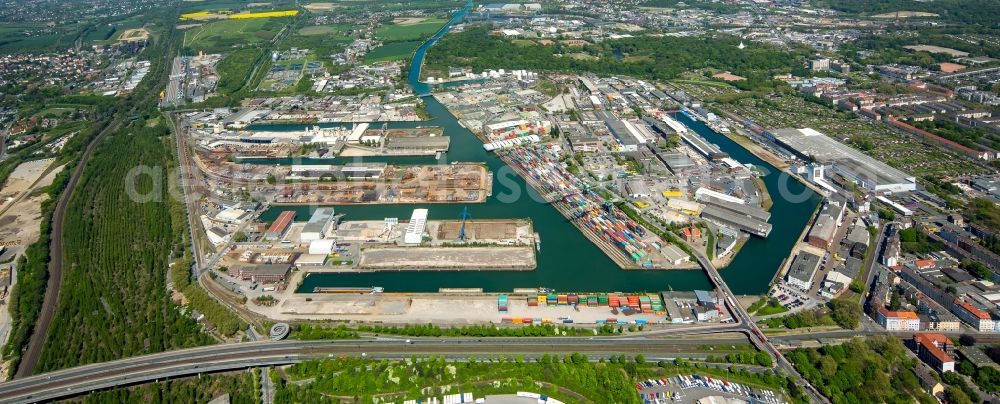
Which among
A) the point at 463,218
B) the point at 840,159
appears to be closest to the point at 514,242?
the point at 463,218

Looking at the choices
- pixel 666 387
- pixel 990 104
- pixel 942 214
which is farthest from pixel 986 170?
pixel 666 387

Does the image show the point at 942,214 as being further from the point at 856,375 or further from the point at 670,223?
the point at 856,375

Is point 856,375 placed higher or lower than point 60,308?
higher

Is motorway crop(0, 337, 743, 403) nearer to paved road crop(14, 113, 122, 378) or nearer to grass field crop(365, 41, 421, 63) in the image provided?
paved road crop(14, 113, 122, 378)

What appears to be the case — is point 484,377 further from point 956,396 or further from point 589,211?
point 956,396

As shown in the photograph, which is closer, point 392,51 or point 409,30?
point 392,51
